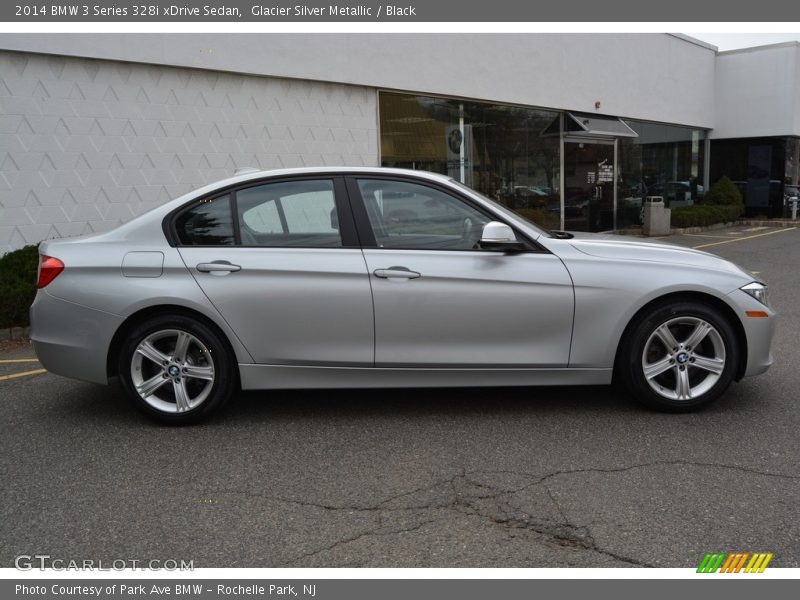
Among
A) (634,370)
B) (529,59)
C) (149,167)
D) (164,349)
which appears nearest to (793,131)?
(529,59)

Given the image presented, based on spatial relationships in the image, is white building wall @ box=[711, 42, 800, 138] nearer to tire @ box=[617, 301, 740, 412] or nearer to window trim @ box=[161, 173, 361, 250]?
tire @ box=[617, 301, 740, 412]

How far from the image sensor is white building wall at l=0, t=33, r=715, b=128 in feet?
33.6

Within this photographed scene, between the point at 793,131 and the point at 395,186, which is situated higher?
the point at 793,131

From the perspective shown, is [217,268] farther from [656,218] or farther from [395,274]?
[656,218]

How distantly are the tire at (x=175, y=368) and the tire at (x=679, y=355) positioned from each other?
2597mm

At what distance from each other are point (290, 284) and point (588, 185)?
15.8 meters

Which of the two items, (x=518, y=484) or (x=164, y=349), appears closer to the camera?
(x=518, y=484)

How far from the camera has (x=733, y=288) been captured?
4.81 metres

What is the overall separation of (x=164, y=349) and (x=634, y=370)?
3.04 m

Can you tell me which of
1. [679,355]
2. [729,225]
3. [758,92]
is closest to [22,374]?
[679,355]

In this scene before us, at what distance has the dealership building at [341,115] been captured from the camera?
30.5ft

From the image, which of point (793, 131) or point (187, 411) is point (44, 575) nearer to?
point (187, 411)

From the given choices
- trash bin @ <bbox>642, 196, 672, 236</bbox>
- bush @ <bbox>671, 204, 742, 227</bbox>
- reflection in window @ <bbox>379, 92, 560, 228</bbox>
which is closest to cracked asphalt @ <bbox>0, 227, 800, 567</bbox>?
reflection in window @ <bbox>379, 92, 560, 228</bbox>

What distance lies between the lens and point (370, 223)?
4840 mm
